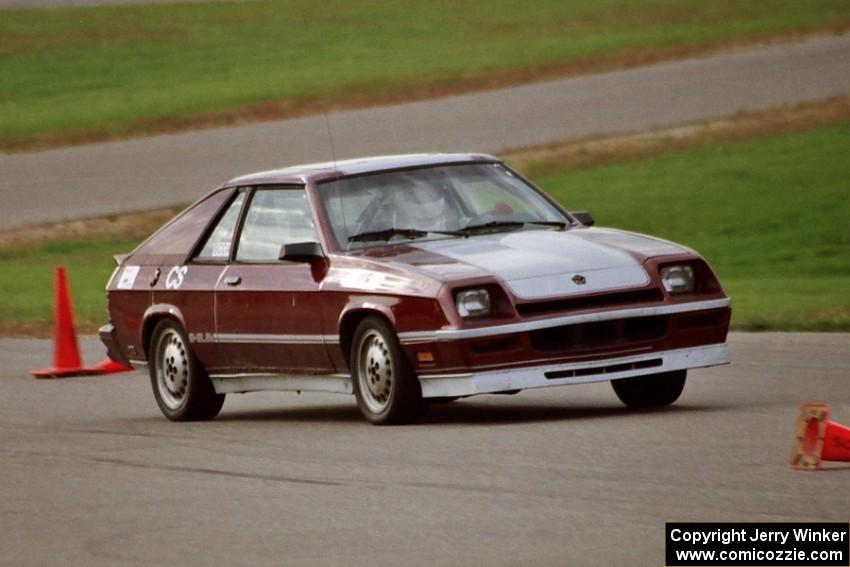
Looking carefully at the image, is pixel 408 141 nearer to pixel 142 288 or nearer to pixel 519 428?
pixel 142 288

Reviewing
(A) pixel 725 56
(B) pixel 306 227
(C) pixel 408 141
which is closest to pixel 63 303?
(B) pixel 306 227

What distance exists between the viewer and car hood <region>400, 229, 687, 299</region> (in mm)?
10805

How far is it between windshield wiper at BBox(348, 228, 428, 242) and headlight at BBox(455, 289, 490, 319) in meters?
0.97

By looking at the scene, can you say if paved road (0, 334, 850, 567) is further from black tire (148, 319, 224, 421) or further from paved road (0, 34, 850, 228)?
paved road (0, 34, 850, 228)

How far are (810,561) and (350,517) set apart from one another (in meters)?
2.17

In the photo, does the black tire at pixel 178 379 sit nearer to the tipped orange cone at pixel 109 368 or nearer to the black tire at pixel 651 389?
the black tire at pixel 651 389

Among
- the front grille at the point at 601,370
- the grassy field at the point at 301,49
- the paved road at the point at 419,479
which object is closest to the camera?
the paved road at the point at 419,479

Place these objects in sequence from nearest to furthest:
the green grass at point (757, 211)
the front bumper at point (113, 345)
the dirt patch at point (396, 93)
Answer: the front bumper at point (113, 345) → the green grass at point (757, 211) → the dirt patch at point (396, 93)

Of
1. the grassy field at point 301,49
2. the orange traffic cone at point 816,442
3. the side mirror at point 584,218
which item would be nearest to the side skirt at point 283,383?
the side mirror at point 584,218

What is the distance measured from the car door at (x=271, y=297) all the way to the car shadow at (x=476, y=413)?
20.0 inches

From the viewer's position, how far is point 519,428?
10.8 m

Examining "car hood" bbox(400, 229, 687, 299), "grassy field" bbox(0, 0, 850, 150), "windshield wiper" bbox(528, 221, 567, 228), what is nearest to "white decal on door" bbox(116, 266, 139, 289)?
"car hood" bbox(400, 229, 687, 299)

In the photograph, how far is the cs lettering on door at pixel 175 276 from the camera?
12703mm

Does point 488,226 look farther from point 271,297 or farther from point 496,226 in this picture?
point 271,297
